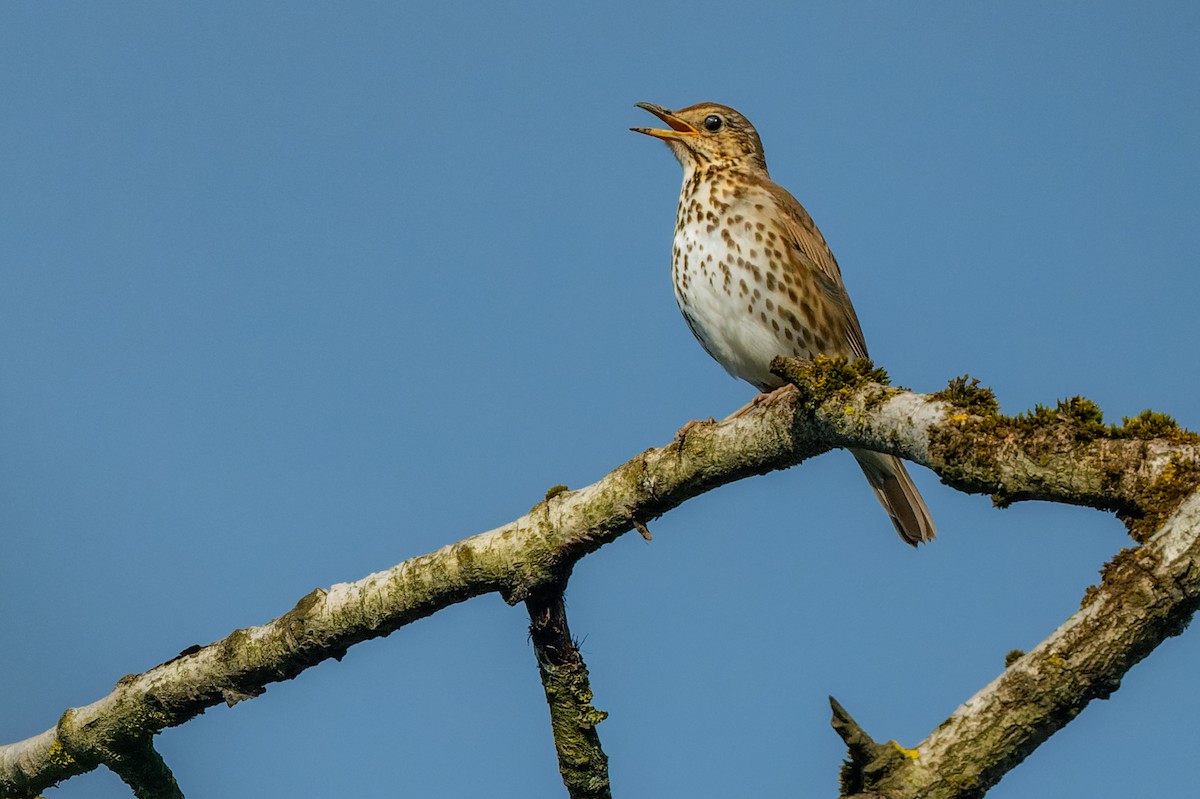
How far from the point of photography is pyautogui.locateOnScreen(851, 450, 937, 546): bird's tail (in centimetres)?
736

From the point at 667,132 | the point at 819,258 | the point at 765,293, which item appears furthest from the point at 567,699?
the point at 667,132

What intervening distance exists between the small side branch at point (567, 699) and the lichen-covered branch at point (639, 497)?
16cm

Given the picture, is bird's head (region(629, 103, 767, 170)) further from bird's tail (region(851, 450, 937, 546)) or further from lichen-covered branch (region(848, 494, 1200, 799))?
lichen-covered branch (region(848, 494, 1200, 799))

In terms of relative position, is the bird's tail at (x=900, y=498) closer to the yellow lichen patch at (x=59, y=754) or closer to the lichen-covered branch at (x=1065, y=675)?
the yellow lichen patch at (x=59, y=754)

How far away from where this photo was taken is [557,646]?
500cm

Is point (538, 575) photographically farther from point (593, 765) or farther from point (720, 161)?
point (720, 161)

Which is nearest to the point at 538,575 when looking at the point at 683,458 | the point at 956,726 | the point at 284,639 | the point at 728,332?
the point at 683,458

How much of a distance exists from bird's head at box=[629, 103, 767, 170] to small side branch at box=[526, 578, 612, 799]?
3.98 metres

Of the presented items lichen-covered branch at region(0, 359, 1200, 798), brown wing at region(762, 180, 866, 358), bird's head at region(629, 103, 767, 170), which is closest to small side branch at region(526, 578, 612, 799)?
lichen-covered branch at region(0, 359, 1200, 798)

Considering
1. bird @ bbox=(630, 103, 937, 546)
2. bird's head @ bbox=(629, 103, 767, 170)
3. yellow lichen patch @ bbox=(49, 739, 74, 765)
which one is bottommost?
yellow lichen patch @ bbox=(49, 739, 74, 765)

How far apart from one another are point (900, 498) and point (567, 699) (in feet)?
10.2

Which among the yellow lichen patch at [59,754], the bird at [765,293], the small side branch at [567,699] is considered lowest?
the small side branch at [567,699]

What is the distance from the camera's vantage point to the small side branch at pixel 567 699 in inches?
193

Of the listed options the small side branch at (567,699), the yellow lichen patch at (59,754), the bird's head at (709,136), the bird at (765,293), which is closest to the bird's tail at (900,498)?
the bird at (765,293)
